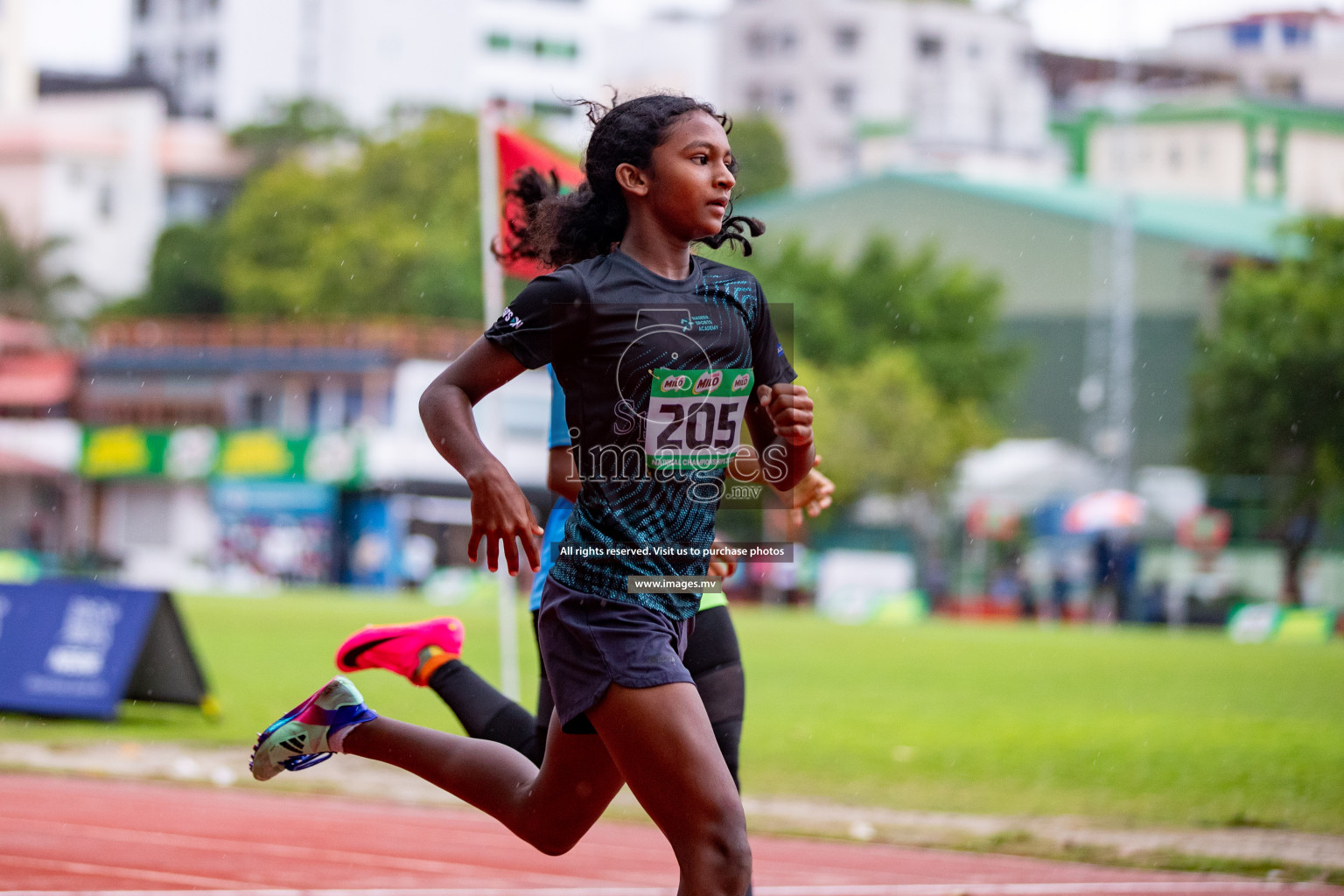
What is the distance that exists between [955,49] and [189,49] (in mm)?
35426

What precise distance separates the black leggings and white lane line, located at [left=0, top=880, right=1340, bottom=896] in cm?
121

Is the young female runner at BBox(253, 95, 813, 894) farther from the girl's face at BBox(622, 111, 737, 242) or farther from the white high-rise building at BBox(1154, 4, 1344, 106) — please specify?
the white high-rise building at BBox(1154, 4, 1344, 106)

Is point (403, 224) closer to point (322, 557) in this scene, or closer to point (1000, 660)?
point (322, 557)

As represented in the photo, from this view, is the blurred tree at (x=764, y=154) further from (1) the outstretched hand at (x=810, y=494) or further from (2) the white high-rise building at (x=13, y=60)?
(1) the outstretched hand at (x=810, y=494)

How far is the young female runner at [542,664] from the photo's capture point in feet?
14.4

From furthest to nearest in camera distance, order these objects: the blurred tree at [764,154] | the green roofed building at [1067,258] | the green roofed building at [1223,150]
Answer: the blurred tree at [764,154] < the green roofed building at [1223,150] < the green roofed building at [1067,258]

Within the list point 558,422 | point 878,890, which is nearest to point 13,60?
point 878,890

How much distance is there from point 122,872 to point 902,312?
42.7 meters

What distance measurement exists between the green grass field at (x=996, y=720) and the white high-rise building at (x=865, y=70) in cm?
6159

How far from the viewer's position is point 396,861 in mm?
6621

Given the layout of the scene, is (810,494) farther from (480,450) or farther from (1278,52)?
(1278,52)

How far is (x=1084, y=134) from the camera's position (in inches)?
2653

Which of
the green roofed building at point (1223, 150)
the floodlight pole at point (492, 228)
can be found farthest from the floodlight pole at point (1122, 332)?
the floodlight pole at point (492, 228)

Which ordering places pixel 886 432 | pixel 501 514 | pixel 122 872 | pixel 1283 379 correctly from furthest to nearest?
1. pixel 886 432
2. pixel 1283 379
3. pixel 122 872
4. pixel 501 514
